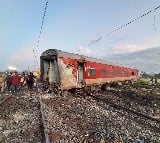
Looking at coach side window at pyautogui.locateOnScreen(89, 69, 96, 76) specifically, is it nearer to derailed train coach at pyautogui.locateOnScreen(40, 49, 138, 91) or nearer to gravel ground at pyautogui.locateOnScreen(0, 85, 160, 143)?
derailed train coach at pyautogui.locateOnScreen(40, 49, 138, 91)

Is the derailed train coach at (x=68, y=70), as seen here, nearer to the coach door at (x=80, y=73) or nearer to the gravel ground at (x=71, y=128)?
the coach door at (x=80, y=73)

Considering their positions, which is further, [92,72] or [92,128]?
[92,72]

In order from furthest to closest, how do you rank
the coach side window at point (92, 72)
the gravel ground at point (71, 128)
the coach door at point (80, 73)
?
the coach side window at point (92, 72), the coach door at point (80, 73), the gravel ground at point (71, 128)

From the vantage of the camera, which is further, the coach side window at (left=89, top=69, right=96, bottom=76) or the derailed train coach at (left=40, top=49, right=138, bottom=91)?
the coach side window at (left=89, top=69, right=96, bottom=76)

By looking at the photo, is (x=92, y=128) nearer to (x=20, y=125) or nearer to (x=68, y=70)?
(x=20, y=125)

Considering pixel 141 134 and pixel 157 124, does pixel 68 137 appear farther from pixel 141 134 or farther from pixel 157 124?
pixel 157 124

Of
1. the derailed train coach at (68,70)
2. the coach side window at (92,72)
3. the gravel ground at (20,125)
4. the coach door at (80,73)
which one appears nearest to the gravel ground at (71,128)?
the gravel ground at (20,125)

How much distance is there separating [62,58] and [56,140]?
1182cm

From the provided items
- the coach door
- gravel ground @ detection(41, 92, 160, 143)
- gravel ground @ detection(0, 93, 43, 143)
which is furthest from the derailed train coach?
gravel ground @ detection(41, 92, 160, 143)

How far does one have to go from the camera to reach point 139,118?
1416 cm

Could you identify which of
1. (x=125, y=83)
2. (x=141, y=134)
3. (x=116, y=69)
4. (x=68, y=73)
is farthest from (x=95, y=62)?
(x=125, y=83)

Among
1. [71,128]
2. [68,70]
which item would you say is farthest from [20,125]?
[68,70]

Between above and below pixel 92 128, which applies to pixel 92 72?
above

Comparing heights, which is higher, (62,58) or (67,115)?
(62,58)
